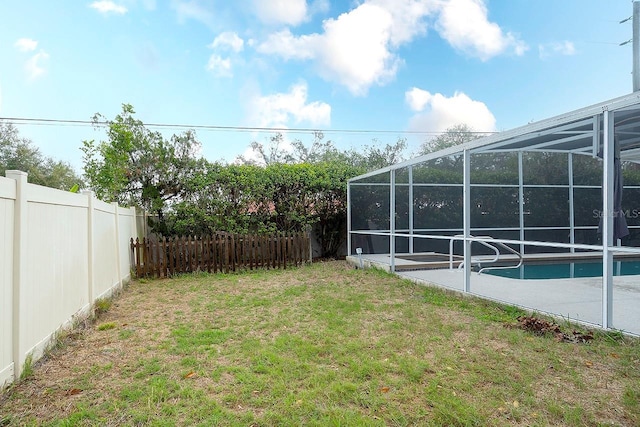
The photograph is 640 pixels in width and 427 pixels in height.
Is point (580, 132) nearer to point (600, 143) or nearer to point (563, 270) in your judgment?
point (600, 143)

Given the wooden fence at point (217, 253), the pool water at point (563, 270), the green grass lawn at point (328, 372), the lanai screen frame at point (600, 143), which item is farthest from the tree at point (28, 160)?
the pool water at point (563, 270)

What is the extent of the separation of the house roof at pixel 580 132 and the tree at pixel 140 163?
4644 millimetres

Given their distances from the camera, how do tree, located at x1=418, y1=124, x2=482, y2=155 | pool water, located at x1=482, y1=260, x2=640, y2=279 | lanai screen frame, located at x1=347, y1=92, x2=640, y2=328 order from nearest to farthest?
lanai screen frame, located at x1=347, y1=92, x2=640, y2=328, pool water, located at x1=482, y1=260, x2=640, y2=279, tree, located at x1=418, y1=124, x2=482, y2=155

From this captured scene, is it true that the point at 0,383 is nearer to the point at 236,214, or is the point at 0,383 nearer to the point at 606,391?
the point at 606,391

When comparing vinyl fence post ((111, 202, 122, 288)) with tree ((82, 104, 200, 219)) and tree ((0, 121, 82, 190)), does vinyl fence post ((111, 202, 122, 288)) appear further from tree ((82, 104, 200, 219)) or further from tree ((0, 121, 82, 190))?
tree ((0, 121, 82, 190))

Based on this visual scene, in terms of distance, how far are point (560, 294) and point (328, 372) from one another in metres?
4.07

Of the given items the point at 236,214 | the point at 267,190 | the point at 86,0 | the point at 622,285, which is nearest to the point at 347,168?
the point at 267,190

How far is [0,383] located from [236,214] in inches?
290

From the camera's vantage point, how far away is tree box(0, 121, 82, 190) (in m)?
17.2

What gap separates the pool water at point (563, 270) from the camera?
26.9ft

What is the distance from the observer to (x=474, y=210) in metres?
10.8

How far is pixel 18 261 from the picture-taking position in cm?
293

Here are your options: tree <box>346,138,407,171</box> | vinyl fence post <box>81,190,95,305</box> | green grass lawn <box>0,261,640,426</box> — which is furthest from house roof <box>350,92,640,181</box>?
tree <box>346,138,407,171</box>

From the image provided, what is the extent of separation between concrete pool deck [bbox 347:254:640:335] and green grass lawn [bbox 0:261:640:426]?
361 mm
